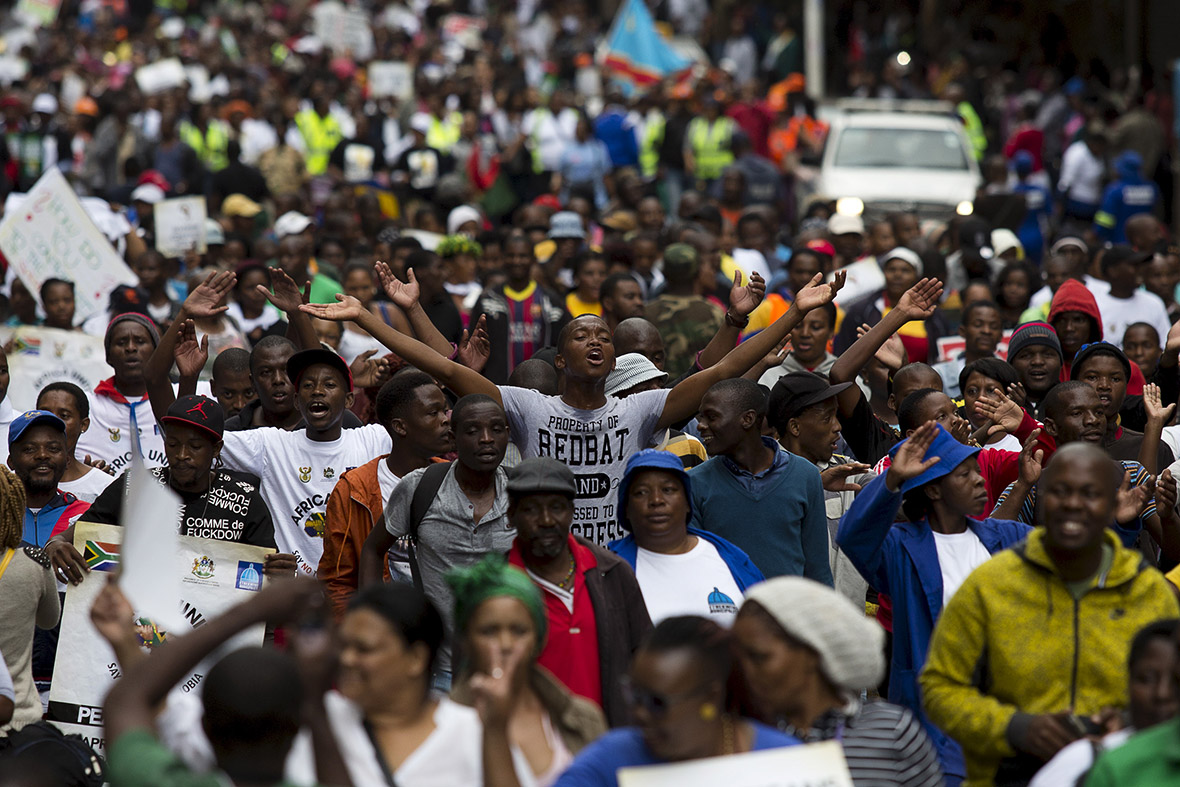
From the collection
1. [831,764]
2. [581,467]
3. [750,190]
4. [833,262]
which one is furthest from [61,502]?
[750,190]

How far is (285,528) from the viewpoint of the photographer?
23.3 ft

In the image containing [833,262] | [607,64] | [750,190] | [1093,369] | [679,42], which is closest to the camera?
[1093,369]

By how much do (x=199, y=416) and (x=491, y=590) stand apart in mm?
2665

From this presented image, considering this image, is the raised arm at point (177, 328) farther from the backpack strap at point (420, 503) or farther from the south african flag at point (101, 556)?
the backpack strap at point (420, 503)

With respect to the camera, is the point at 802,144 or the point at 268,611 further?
the point at 802,144

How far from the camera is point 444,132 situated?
73.7 ft

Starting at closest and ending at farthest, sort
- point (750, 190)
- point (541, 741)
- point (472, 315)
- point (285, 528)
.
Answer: point (541, 741) → point (285, 528) → point (472, 315) → point (750, 190)

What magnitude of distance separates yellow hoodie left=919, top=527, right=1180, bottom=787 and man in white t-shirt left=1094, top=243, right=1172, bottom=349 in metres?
6.59

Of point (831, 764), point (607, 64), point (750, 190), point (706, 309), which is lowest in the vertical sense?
point (831, 764)

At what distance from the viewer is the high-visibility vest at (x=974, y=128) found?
23.2 meters

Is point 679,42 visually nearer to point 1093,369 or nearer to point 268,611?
point 1093,369

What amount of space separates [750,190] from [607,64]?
6473 millimetres

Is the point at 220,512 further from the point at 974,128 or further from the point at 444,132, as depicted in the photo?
the point at 974,128

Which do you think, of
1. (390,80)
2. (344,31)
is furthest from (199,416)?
(344,31)
